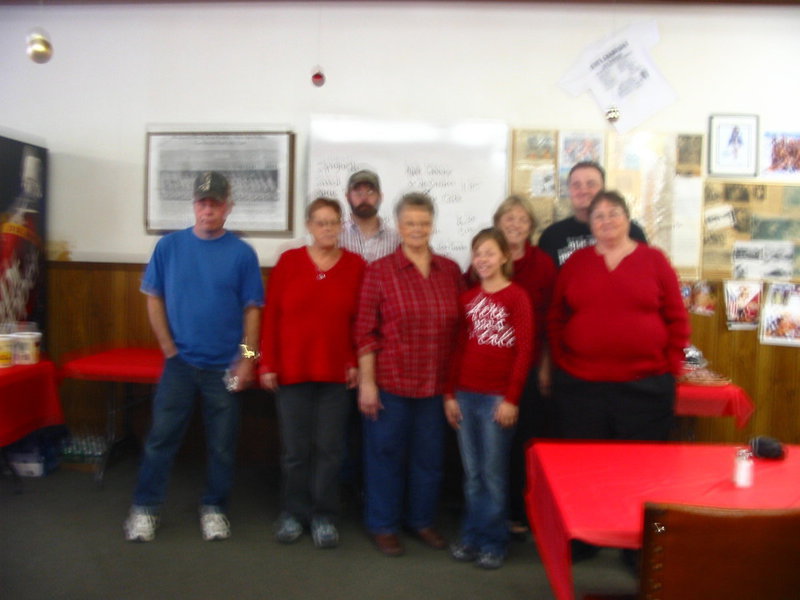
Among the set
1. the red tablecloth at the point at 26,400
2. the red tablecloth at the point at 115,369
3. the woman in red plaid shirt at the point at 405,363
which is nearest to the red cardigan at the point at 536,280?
the woman in red plaid shirt at the point at 405,363

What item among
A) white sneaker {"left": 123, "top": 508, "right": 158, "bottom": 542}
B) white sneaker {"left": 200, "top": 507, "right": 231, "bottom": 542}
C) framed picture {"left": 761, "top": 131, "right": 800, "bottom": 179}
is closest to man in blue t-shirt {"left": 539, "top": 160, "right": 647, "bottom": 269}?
framed picture {"left": 761, "top": 131, "right": 800, "bottom": 179}

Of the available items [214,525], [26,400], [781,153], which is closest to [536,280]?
[214,525]

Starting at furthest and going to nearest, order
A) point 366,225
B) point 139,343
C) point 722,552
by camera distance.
Result: point 139,343 < point 366,225 < point 722,552

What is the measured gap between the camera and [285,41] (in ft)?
11.6

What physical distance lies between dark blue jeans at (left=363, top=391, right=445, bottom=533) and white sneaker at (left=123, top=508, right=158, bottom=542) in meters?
0.91

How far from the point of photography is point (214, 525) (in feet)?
8.55

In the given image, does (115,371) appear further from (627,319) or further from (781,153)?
(781,153)

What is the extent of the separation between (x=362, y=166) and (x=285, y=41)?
84cm

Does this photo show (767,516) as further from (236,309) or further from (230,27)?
(230,27)

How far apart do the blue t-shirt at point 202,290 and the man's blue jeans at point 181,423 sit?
0.09m

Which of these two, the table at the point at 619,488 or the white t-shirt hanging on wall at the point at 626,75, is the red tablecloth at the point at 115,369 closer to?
the table at the point at 619,488

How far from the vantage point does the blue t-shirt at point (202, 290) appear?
2.49 meters

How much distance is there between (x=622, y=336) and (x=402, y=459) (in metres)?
0.98

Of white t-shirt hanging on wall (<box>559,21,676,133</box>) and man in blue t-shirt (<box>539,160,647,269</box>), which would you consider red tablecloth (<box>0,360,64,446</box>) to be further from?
white t-shirt hanging on wall (<box>559,21,676,133</box>)
